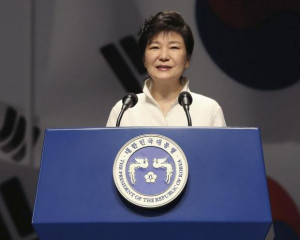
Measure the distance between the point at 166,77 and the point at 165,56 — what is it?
7 centimetres

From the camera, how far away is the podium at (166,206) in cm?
92

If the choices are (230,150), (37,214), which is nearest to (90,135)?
(37,214)

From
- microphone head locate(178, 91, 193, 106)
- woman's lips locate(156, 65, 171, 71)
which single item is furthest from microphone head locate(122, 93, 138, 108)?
woman's lips locate(156, 65, 171, 71)

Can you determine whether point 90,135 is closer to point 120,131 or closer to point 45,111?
point 120,131

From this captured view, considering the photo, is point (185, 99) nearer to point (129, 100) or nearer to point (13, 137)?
point (129, 100)

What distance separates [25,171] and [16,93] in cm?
42

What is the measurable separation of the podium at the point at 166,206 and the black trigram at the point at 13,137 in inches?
63.6

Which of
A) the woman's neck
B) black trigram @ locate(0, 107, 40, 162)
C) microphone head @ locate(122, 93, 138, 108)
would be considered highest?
microphone head @ locate(122, 93, 138, 108)

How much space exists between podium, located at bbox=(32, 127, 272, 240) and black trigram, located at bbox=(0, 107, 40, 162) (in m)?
1.61

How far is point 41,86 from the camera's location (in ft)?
8.39

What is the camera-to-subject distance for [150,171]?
3.15ft

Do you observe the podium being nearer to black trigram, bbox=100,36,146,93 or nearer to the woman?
the woman

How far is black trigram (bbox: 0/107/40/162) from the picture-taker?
2557mm

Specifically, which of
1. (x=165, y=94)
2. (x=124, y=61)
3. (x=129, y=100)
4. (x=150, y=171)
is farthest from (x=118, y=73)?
(x=150, y=171)
